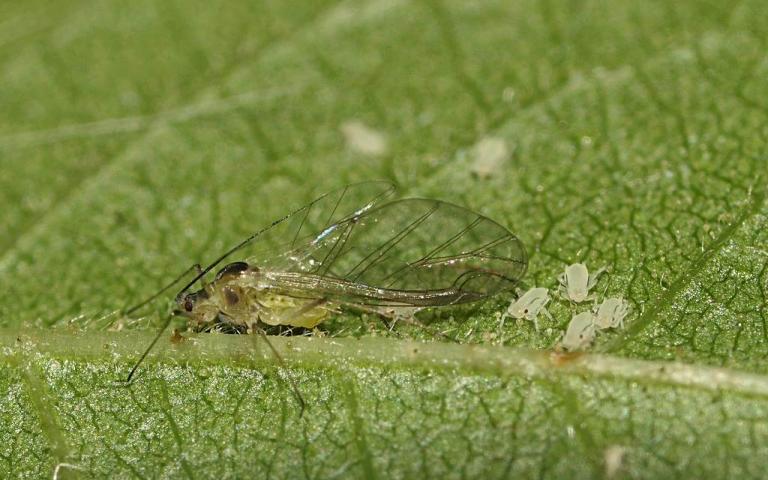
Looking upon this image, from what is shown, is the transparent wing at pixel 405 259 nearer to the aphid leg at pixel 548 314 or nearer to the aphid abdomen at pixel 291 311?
the aphid abdomen at pixel 291 311

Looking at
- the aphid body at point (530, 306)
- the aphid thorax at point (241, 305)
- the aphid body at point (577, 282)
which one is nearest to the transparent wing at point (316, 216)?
the aphid thorax at point (241, 305)

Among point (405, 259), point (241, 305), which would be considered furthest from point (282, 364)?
point (405, 259)

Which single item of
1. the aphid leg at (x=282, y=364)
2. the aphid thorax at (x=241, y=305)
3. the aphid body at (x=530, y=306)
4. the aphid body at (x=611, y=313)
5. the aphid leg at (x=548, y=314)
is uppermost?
the aphid thorax at (x=241, y=305)

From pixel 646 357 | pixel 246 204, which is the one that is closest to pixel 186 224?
pixel 246 204

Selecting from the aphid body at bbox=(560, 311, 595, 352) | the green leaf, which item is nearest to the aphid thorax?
the green leaf

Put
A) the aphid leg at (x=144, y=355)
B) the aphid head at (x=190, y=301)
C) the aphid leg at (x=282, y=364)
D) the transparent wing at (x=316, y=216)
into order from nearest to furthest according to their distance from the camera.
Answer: the aphid leg at (x=282, y=364) < the aphid leg at (x=144, y=355) < the aphid head at (x=190, y=301) < the transparent wing at (x=316, y=216)

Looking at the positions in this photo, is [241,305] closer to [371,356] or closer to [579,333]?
[371,356]

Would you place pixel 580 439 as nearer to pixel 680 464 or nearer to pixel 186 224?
pixel 680 464
